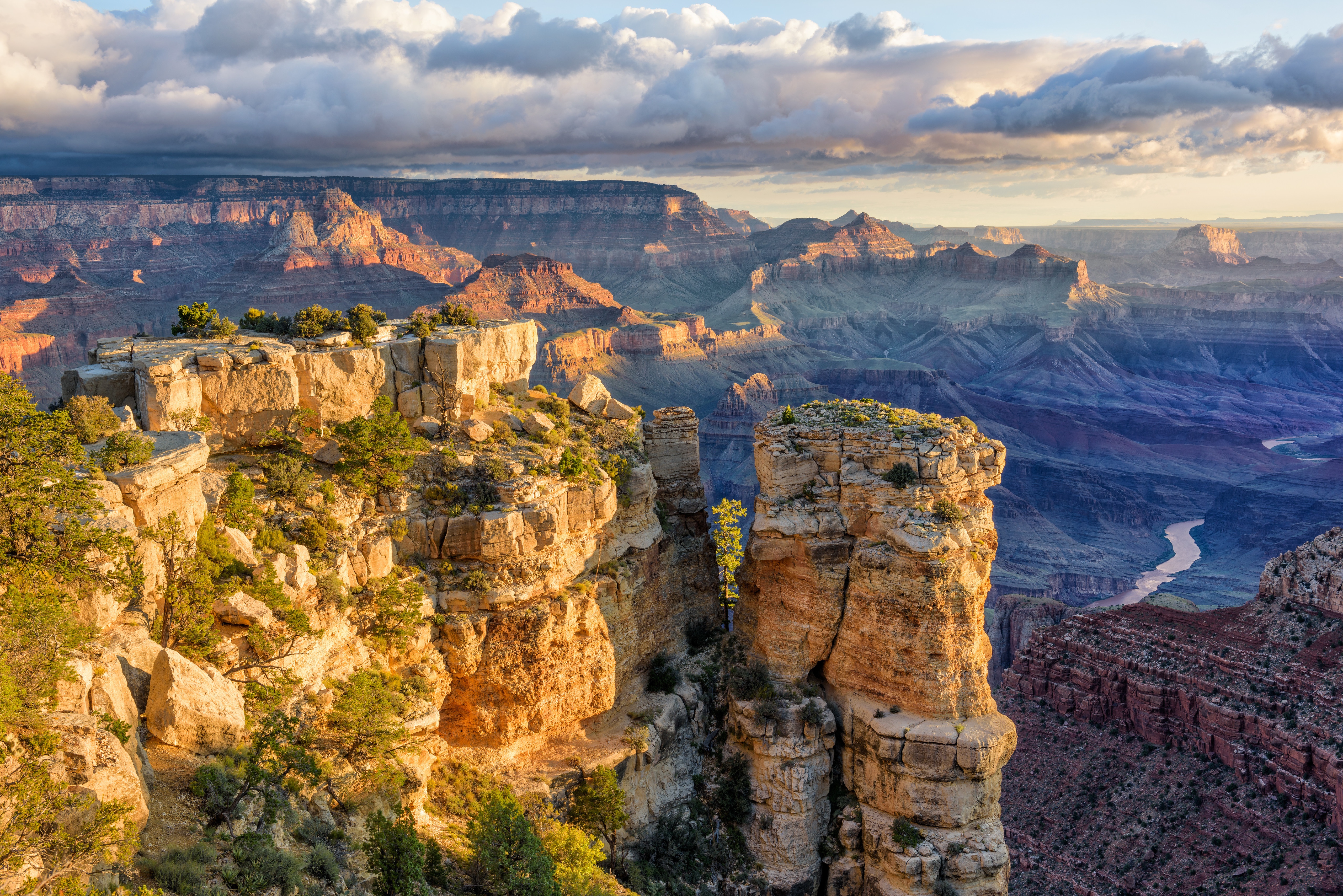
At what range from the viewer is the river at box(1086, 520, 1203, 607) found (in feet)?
407

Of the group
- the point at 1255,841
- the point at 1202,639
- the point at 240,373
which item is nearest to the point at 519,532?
the point at 240,373

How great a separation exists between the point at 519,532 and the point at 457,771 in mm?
7967

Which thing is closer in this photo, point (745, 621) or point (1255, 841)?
point (745, 621)

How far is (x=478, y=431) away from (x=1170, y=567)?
140532 millimetres

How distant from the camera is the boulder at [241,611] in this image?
23.5 meters

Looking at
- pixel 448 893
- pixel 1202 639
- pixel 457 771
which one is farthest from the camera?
pixel 1202 639

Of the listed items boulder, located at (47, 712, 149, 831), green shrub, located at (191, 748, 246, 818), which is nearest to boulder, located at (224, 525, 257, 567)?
green shrub, located at (191, 748, 246, 818)

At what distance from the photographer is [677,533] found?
38031mm

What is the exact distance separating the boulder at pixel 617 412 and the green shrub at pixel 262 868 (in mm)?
22711

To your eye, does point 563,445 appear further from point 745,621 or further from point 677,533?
point 745,621

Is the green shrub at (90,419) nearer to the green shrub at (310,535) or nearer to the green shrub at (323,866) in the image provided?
the green shrub at (310,535)

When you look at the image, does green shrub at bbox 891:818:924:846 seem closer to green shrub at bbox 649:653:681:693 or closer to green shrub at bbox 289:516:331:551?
green shrub at bbox 649:653:681:693

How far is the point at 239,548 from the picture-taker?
24.7 metres

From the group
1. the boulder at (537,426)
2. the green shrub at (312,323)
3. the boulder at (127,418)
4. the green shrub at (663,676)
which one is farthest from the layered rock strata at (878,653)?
the boulder at (127,418)
